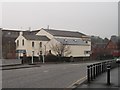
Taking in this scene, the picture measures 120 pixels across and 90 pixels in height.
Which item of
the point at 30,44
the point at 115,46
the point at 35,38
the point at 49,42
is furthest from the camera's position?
the point at 49,42

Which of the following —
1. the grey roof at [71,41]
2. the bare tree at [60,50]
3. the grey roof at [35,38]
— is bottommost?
the bare tree at [60,50]

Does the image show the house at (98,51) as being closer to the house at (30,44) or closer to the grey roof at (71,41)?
the grey roof at (71,41)

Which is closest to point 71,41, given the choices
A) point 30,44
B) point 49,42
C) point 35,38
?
point 49,42

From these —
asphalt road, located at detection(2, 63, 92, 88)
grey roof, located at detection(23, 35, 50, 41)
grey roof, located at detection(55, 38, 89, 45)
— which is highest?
grey roof, located at detection(23, 35, 50, 41)

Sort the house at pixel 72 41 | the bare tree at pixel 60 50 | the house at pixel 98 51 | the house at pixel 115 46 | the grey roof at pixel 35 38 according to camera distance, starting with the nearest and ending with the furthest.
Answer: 1. the house at pixel 115 46
2. the bare tree at pixel 60 50
3. the grey roof at pixel 35 38
4. the house at pixel 98 51
5. the house at pixel 72 41

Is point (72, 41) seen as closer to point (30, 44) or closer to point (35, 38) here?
point (35, 38)

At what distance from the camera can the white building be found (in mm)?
82625

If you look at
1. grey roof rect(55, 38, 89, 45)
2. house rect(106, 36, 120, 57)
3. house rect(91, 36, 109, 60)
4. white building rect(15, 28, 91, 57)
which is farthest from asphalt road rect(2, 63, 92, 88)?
house rect(91, 36, 109, 60)

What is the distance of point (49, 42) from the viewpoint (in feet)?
287

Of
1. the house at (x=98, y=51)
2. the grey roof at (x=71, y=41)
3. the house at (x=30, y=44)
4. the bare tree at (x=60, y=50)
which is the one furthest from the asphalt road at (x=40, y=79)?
the house at (x=98, y=51)

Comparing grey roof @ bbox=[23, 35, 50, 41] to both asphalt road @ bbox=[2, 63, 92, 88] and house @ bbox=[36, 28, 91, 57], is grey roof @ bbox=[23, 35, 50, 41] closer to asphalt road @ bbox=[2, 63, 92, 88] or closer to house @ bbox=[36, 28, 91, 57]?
house @ bbox=[36, 28, 91, 57]

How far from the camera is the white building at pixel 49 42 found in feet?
271

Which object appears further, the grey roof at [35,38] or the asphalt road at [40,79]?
the grey roof at [35,38]

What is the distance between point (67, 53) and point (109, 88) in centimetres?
6747
